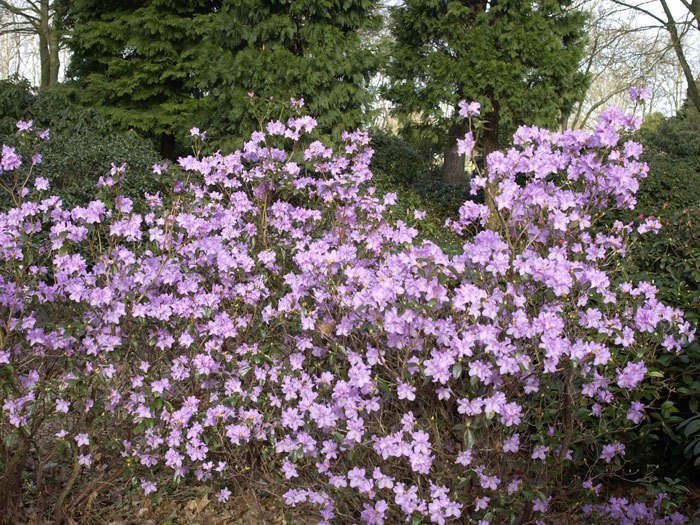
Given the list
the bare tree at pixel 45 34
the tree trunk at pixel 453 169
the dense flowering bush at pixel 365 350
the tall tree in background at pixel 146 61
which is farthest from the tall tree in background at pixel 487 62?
the bare tree at pixel 45 34

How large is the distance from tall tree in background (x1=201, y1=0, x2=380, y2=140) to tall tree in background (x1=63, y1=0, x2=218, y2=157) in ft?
9.81

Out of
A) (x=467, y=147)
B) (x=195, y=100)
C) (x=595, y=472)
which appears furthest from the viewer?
(x=195, y=100)

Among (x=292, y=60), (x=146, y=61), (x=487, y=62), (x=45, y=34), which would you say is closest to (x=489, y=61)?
(x=487, y=62)

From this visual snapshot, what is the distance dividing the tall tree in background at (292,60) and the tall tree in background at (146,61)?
2990mm

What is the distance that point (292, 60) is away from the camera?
755 centimetres

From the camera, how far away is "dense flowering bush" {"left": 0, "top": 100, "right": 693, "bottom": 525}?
2.28 m

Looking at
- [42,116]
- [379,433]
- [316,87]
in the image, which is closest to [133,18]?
[42,116]

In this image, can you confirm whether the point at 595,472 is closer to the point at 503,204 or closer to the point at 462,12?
the point at 503,204

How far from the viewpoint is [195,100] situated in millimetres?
10977

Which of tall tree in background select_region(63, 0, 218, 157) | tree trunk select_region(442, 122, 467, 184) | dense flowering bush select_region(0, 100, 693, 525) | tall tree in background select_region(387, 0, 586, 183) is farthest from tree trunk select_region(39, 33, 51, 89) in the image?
dense flowering bush select_region(0, 100, 693, 525)

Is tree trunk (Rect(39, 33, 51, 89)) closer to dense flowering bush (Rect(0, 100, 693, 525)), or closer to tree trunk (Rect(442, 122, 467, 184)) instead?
tree trunk (Rect(442, 122, 467, 184))

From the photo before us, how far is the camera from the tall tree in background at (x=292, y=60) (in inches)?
297

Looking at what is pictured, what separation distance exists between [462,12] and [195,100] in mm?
4507

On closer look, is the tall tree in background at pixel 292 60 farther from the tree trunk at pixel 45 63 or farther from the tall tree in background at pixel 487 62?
the tree trunk at pixel 45 63
